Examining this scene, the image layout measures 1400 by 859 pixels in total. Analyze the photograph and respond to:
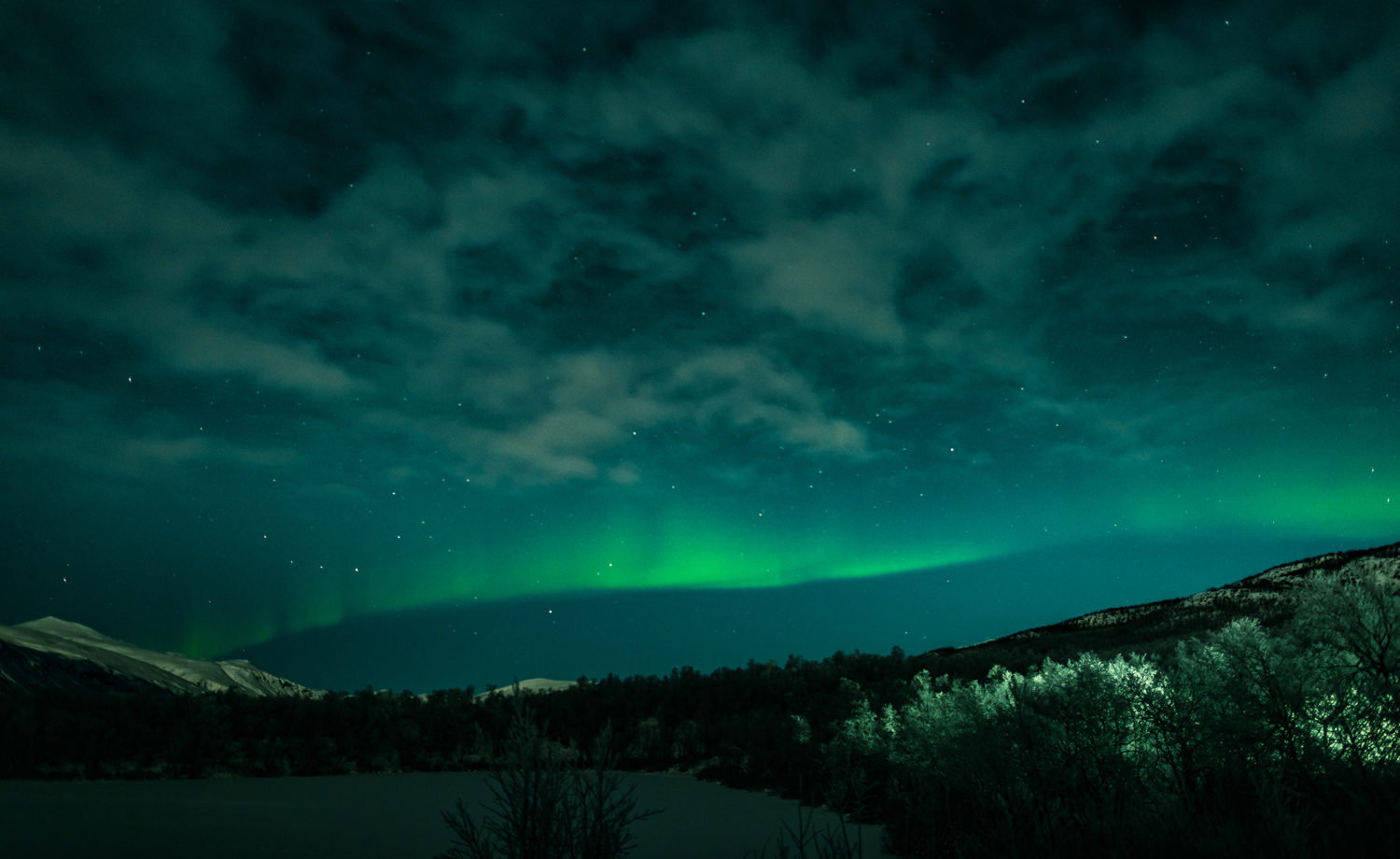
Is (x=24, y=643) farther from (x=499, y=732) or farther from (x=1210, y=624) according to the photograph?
(x=1210, y=624)

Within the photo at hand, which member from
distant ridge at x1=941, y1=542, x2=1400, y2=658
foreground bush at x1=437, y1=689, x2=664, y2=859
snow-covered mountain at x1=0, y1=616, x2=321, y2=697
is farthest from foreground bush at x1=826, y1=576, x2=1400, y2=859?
snow-covered mountain at x1=0, y1=616, x2=321, y2=697

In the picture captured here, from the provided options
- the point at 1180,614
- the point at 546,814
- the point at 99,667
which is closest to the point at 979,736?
the point at 546,814

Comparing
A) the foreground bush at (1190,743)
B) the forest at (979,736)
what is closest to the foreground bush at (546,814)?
the forest at (979,736)

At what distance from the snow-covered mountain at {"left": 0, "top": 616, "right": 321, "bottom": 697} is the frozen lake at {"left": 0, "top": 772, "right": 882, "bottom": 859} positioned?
20269mm

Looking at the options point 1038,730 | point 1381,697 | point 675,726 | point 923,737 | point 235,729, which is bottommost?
point 675,726

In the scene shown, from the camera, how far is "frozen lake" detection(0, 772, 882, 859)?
1639 cm

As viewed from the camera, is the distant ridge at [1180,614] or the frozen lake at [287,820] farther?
the distant ridge at [1180,614]

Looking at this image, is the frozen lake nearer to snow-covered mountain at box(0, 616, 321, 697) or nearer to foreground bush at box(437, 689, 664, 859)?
foreground bush at box(437, 689, 664, 859)

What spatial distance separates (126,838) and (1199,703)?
81.2 ft

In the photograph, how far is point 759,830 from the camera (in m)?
19.5

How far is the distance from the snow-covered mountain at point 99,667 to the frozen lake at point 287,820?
20.3 meters

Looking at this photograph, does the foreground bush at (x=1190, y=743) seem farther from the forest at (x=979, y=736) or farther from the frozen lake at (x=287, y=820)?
the frozen lake at (x=287, y=820)

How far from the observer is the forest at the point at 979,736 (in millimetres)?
6578

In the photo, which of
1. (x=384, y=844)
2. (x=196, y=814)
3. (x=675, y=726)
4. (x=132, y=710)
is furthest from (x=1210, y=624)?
(x=132, y=710)
